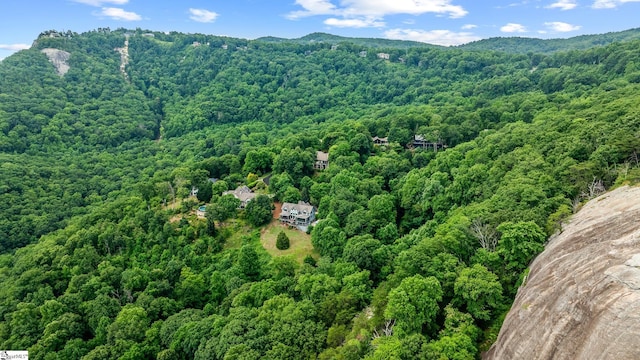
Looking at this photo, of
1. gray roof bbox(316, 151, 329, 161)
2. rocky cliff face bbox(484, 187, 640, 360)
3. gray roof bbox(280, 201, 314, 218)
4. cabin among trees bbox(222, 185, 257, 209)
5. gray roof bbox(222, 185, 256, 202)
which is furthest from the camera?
gray roof bbox(316, 151, 329, 161)

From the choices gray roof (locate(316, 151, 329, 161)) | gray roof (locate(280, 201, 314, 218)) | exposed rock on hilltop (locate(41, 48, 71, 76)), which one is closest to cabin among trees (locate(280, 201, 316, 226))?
gray roof (locate(280, 201, 314, 218))

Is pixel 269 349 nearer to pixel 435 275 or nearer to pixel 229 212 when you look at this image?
pixel 435 275

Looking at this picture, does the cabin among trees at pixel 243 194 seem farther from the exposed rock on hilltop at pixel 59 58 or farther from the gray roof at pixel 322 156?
the exposed rock on hilltop at pixel 59 58

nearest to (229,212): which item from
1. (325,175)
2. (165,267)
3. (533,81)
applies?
(165,267)

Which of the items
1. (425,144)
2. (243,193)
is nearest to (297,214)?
(243,193)

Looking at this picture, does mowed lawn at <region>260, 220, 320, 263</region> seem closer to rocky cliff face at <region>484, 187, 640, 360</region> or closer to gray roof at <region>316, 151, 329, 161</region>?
gray roof at <region>316, 151, 329, 161</region>
